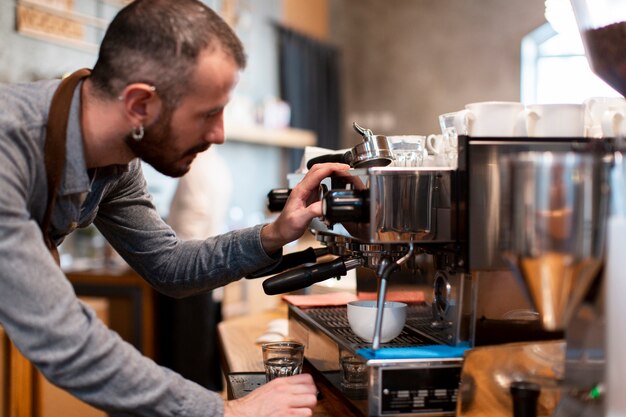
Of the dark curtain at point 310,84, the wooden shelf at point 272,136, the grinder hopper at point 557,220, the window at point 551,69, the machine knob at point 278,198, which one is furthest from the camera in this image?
the dark curtain at point 310,84

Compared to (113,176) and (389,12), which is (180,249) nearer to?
(113,176)

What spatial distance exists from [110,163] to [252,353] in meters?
0.68

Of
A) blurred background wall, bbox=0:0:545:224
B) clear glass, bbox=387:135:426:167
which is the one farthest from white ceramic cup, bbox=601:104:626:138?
blurred background wall, bbox=0:0:545:224

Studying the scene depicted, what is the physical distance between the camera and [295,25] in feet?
22.6

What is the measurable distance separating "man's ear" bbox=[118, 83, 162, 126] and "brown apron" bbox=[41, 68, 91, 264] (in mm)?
86

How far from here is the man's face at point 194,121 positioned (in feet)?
3.84

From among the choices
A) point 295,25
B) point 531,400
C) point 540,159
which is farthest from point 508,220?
point 295,25

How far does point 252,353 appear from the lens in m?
1.80

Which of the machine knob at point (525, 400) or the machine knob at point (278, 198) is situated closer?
the machine knob at point (525, 400)

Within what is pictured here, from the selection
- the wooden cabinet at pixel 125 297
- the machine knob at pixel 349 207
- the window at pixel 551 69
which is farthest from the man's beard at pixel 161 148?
the window at pixel 551 69

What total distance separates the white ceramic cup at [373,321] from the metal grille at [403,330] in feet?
0.05

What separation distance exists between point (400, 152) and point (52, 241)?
644mm

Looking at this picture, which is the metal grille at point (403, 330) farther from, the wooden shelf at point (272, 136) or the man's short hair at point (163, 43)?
the wooden shelf at point (272, 136)

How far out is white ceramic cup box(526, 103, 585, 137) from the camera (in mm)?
1227
